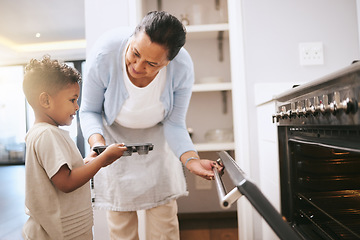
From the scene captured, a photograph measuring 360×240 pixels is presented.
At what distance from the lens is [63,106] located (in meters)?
1.03

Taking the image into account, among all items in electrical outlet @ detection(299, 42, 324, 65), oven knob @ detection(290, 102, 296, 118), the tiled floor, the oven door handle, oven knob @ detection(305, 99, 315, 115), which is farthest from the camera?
the tiled floor

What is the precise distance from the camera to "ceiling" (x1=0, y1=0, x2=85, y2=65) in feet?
13.7

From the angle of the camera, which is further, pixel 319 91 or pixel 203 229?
pixel 203 229

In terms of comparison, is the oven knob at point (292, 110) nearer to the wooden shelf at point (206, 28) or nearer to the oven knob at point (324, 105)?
the oven knob at point (324, 105)

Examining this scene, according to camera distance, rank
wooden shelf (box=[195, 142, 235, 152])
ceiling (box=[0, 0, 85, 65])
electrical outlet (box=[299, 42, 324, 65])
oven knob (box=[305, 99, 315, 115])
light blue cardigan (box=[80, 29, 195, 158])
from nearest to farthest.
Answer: oven knob (box=[305, 99, 315, 115]) → light blue cardigan (box=[80, 29, 195, 158]) → electrical outlet (box=[299, 42, 324, 65]) → wooden shelf (box=[195, 142, 235, 152]) → ceiling (box=[0, 0, 85, 65])

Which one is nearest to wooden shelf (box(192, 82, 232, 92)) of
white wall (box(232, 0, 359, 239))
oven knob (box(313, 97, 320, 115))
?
white wall (box(232, 0, 359, 239))

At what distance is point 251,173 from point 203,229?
0.69 m

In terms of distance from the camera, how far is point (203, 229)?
2113 millimetres

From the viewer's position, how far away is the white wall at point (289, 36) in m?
1.67

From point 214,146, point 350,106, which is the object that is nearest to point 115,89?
point 350,106

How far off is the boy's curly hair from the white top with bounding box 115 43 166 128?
21 centimetres

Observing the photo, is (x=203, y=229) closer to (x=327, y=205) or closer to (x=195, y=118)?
(x=195, y=118)

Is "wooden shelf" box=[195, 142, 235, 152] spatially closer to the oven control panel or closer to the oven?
the oven

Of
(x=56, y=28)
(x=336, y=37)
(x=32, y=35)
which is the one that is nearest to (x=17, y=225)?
(x=336, y=37)
